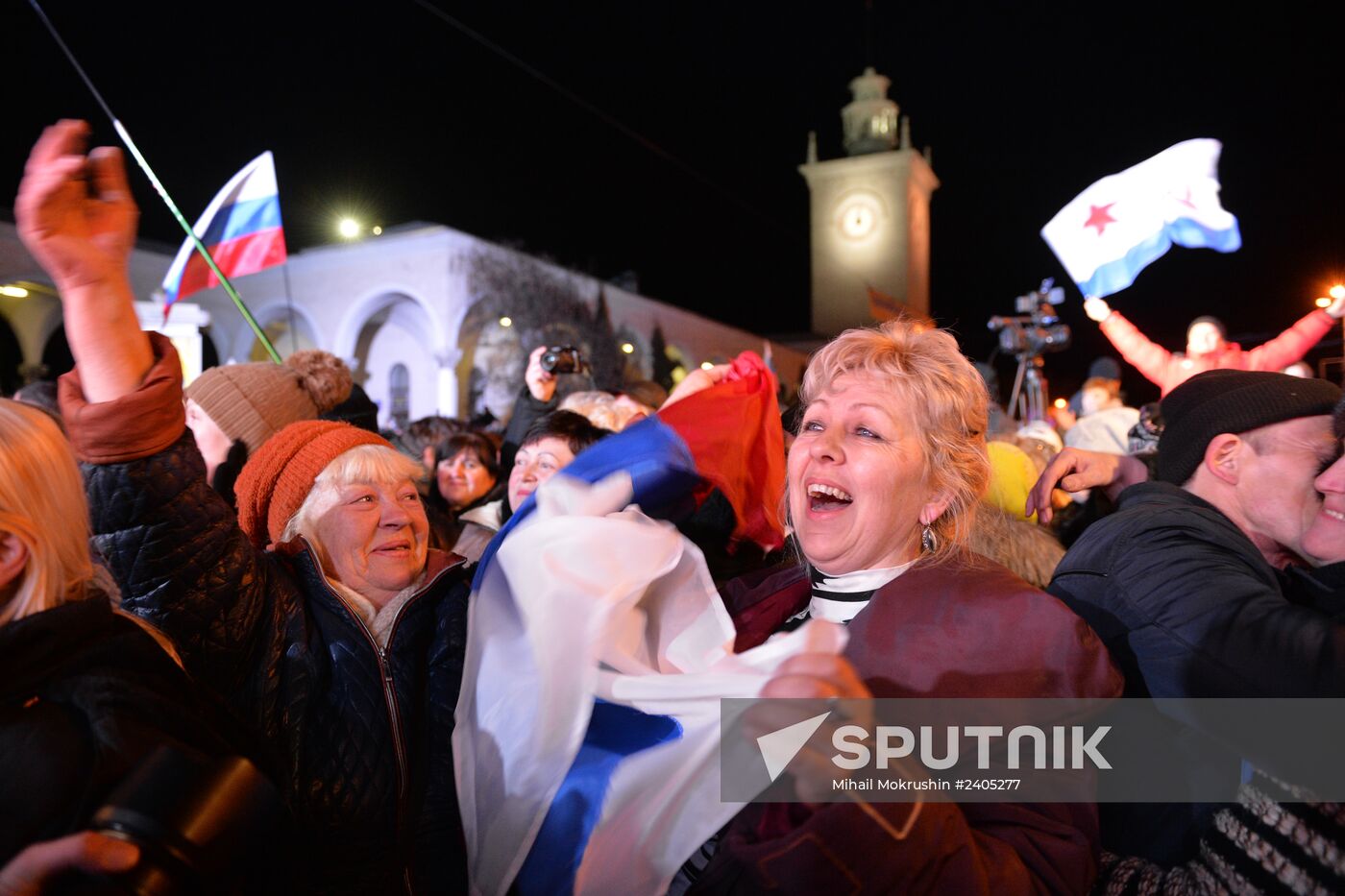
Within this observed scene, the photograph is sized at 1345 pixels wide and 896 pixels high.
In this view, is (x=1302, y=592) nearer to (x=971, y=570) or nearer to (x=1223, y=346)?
(x=971, y=570)

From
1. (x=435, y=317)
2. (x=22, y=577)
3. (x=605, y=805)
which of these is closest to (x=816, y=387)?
(x=605, y=805)

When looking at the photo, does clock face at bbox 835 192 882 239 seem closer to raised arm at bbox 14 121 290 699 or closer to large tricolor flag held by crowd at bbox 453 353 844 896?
large tricolor flag held by crowd at bbox 453 353 844 896

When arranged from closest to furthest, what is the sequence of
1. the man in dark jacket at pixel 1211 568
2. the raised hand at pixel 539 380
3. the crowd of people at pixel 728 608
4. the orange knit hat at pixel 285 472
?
1. the crowd of people at pixel 728 608
2. the man in dark jacket at pixel 1211 568
3. the orange knit hat at pixel 285 472
4. the raised hand at pixel 539 380

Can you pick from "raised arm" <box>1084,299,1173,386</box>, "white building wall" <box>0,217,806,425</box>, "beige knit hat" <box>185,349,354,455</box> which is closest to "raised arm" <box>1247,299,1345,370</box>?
"raised arm" <box>1084,299,1173,386</box>

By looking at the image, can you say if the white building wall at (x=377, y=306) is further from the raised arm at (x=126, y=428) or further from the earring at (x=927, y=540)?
the earring at (x=927, y=540)

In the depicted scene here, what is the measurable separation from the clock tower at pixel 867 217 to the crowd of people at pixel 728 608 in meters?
42.4

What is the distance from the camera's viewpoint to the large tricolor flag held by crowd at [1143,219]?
459 cm

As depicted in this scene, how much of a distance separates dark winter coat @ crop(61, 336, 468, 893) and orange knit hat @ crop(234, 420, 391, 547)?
26cm

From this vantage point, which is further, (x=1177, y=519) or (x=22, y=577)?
(x=1177, y=519)

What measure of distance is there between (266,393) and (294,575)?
1.45 meters

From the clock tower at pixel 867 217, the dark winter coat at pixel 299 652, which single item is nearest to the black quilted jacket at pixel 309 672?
the dark winter coat at pixel 299 652

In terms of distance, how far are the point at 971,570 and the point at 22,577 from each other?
1896 millimetres

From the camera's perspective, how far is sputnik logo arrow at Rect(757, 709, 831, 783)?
1396 mm

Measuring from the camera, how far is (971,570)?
1970mm
